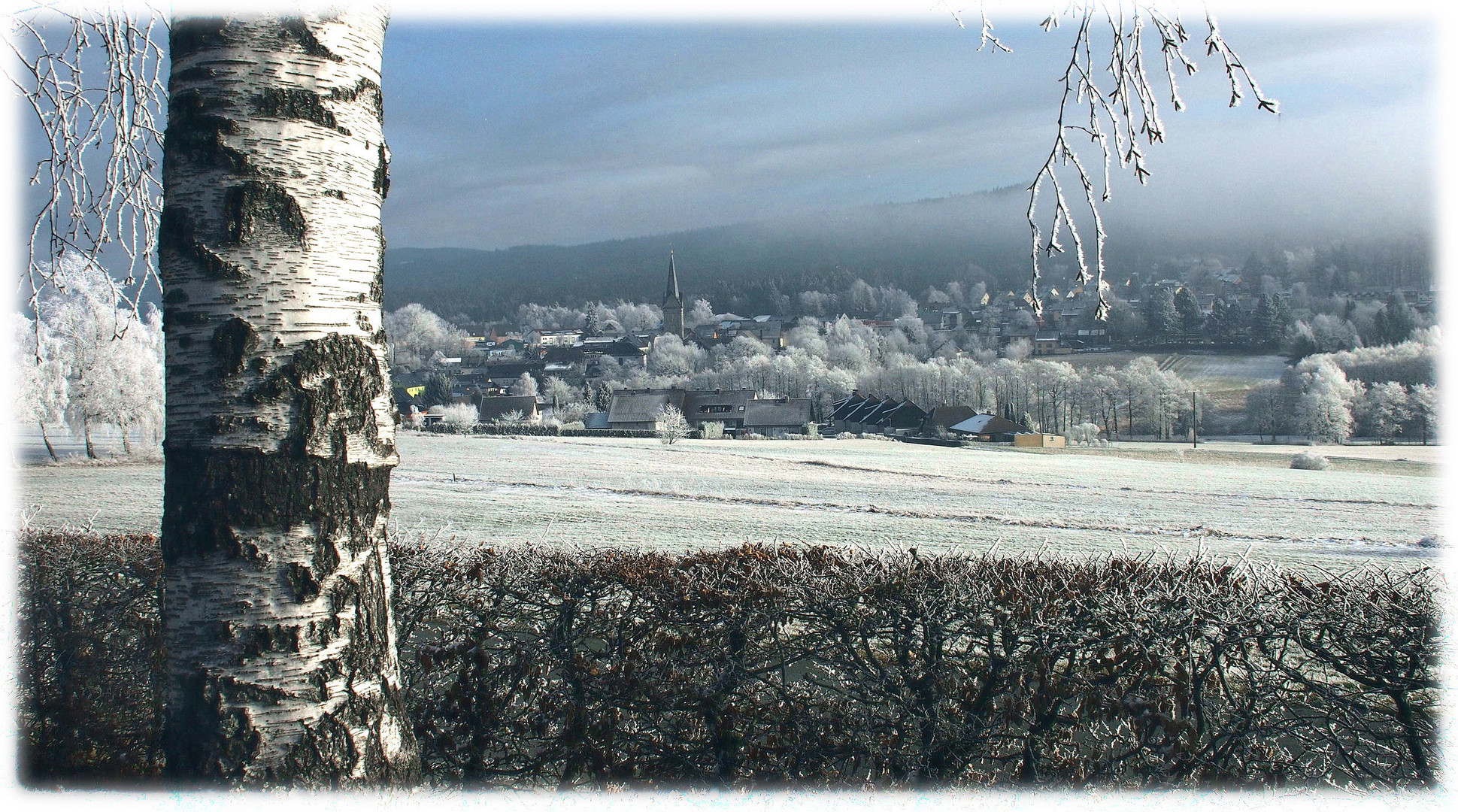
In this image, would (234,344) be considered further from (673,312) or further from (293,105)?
(673,312)

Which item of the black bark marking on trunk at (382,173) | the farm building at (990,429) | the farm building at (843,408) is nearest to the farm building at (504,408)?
the farm building at (843,408)

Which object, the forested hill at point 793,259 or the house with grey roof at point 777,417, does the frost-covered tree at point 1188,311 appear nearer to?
the forested hill at point 793,259

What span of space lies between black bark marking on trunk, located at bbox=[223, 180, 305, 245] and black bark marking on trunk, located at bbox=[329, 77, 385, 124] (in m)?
0.29

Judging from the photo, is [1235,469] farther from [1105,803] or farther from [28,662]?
[28,662]

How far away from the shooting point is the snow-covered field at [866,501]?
1723cm

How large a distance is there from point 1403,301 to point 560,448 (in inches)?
3232

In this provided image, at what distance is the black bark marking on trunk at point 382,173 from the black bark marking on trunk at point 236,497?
74 centimetres

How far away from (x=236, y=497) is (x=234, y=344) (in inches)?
14.0

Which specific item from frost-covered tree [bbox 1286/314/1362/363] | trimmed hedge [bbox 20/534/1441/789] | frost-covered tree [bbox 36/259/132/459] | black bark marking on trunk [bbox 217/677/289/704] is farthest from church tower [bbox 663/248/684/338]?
black bark marking on trunk [bbox 217/677/289/704]

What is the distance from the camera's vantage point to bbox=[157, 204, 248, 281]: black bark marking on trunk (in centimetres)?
190

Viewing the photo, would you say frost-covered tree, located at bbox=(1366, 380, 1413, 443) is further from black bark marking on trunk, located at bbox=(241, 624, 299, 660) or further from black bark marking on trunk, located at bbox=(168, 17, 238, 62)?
black bark marking on trunk, located at bbox=(168, 17, 238, 62)

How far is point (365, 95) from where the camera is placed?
2.10 meters

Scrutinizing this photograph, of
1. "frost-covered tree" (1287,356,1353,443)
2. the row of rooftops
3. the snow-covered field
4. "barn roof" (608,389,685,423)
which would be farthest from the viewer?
"barn roof" (608,389,685,423)

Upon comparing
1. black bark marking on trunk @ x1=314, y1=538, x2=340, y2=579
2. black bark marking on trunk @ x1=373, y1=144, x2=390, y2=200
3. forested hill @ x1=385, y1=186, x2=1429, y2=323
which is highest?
forested hill @ x1=385, y1=186, x2=1429, y2=323
